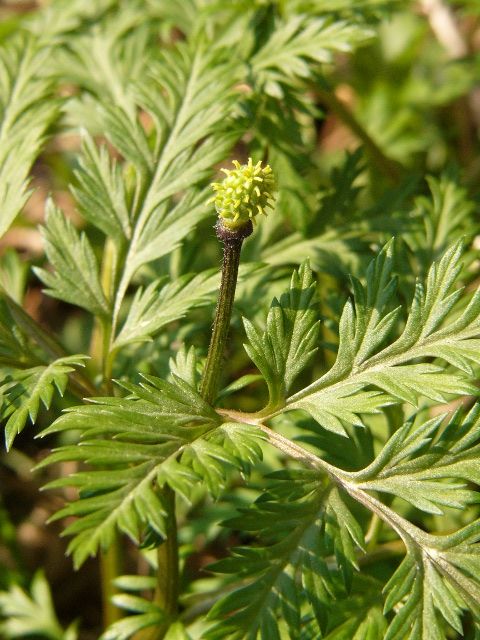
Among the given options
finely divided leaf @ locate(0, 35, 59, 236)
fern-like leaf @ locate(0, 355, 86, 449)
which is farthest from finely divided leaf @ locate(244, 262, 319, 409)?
finely divided leaf @ locate(0, 35, 59, 236)

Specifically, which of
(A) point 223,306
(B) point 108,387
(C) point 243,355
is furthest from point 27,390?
(C) point 243,355

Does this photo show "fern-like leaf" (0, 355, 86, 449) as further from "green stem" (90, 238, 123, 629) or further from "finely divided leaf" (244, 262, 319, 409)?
"finely divided leaf" (244, 262, 319, 409)

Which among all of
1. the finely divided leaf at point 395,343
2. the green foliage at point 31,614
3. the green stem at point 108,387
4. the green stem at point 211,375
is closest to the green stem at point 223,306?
the green stem at point 211,375

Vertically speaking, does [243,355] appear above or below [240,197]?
below

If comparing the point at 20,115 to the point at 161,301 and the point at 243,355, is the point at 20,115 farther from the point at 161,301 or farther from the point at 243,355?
the point at 243,355

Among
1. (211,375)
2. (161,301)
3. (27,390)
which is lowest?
(27,390)

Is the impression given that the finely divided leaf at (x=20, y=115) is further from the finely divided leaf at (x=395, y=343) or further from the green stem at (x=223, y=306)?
the finely divided leaf at (x=395, y=343)
